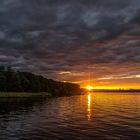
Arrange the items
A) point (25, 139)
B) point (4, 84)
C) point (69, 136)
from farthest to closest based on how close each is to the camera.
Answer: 1. point (4, 84)
2. point (69, 136)
3. point (25, 139)

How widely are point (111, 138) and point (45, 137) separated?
31.4 ft

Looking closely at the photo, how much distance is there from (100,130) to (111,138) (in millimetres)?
6438

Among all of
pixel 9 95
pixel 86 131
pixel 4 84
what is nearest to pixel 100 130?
pixel 86 131

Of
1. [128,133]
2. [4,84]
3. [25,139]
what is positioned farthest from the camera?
[4,84]

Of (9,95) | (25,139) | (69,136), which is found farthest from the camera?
(9,95)

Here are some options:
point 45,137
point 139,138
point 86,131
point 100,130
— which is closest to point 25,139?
point 45,137

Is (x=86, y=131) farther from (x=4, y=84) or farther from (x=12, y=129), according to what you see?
(x=4, y=84)

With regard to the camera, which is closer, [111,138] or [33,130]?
[111,138]

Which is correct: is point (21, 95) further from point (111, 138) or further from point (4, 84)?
point (111, 138)

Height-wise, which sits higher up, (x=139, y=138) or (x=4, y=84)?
(x=4, y=84)

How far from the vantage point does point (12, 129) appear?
42.1 metres

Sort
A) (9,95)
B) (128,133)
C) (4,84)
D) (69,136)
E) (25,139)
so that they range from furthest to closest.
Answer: (4,84)
(9,95)
(128,133)
(69,136)
(25,139)

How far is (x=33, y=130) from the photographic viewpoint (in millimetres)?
41375

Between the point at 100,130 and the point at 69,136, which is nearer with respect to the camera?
the point at 69,136
